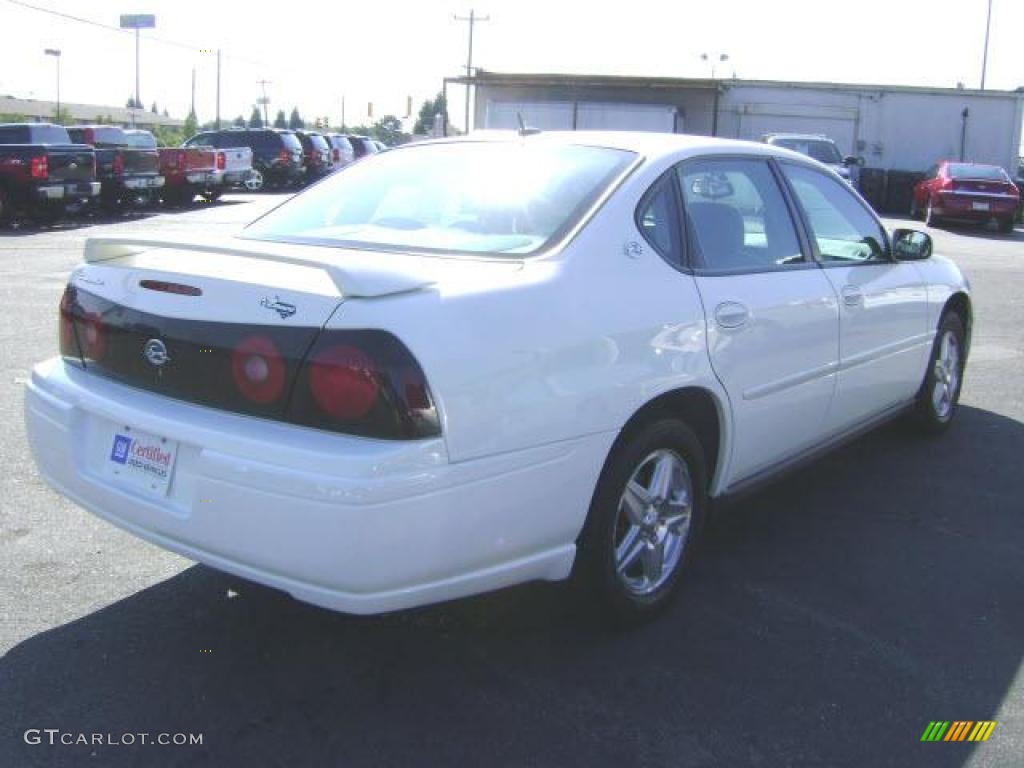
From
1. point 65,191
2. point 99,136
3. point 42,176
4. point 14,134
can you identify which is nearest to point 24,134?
point 14,134

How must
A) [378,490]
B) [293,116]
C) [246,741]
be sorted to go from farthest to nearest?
[293,116] → [246,741] → [378,490]

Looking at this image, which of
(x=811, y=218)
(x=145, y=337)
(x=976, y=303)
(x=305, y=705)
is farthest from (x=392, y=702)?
(x=976, y=303)

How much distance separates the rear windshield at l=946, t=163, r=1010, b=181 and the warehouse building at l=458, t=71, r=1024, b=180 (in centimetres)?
992

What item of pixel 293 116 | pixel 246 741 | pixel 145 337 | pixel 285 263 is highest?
pixel 293 116

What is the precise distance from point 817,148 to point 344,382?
23.1 m

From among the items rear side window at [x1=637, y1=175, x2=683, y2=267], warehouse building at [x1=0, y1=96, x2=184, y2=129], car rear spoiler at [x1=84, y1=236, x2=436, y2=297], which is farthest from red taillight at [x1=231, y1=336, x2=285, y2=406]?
warehouse building at [x1=0, y1=96, x2=184, y2=129]

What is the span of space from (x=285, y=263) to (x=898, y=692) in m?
2.25

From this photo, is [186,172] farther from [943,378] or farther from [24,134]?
[943,378]

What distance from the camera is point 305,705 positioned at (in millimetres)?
3061

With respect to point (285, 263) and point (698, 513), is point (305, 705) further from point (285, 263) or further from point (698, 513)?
point (698, 513)

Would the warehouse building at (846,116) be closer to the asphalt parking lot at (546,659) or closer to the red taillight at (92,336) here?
the asphalt parking lot at (546,659)

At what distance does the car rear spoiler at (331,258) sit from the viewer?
9.15 ft

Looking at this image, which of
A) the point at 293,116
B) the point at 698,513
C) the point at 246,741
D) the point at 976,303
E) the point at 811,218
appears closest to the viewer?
the point at 246,741

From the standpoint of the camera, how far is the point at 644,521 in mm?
3602
